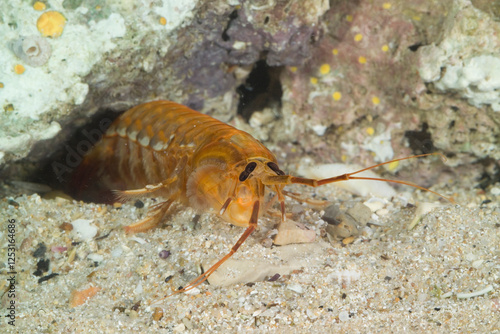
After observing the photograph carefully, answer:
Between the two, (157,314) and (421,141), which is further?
(421,141)

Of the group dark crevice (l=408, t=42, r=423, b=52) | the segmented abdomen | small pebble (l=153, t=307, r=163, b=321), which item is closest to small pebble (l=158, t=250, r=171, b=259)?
small pebble (l=153, t=307, r=163, b=321)

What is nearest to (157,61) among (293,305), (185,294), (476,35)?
(185,294)

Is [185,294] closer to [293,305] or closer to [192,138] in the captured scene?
[293,305]

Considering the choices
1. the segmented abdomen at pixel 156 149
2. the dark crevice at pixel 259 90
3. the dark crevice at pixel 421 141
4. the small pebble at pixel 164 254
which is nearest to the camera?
the small pebble at pixel 164 254

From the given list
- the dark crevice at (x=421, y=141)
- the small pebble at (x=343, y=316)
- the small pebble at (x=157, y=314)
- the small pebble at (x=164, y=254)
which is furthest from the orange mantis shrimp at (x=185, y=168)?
the dark crevice at (x=421, y=141)

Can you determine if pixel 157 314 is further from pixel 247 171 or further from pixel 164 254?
pixel 247 171

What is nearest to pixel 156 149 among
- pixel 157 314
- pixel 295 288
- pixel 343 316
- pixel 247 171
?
pixel 247 171

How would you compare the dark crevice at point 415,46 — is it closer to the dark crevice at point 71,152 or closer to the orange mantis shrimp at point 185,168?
the orange mantis shrimp at point 185,168
